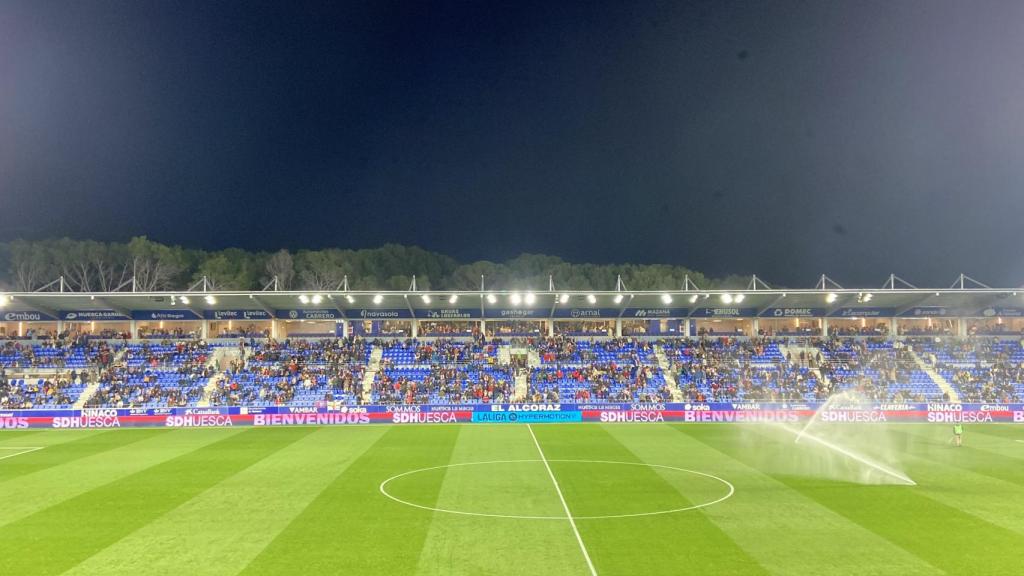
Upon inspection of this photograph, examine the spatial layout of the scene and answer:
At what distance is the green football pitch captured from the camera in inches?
541

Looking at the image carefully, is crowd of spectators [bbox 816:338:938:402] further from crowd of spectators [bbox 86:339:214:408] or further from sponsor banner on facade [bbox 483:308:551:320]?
crowd of spectators [bbox 86:339:214:408]

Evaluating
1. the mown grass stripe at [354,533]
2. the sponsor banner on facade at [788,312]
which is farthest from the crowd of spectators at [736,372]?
the mown grass stripe at [354,533]

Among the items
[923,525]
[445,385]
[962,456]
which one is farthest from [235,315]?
[923,525]

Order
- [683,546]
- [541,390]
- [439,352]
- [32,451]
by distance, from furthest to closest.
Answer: [439,352] → [541,390] → [32,451] → [683,546]

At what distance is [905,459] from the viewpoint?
25.9 m

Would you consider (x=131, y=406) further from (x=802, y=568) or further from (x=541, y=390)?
(x=802, y=568)

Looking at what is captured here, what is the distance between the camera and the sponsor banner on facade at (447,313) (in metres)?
52.2

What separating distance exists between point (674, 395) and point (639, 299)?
8.55 meters

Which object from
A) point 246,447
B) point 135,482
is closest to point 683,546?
→ point 135,482

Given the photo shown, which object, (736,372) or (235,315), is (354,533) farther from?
(235,315)

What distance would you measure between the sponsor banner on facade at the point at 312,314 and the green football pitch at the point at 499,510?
21.7 m

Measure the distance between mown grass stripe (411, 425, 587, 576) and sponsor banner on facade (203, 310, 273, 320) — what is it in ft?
100

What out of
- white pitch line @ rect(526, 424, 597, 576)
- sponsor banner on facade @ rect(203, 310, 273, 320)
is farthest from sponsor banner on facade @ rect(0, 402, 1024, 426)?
sponsor banner on facade @ rect(203, 310, 273, 320)

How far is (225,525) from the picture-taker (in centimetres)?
1652
